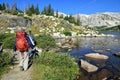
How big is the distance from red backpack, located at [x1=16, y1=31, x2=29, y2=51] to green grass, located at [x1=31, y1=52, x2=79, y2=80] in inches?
76.6

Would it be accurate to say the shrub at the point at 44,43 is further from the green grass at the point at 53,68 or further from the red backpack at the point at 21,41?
the red backpack at the point at 21,41

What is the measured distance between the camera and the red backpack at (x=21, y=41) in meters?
12.5

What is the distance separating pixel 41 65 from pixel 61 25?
8176 centimetres

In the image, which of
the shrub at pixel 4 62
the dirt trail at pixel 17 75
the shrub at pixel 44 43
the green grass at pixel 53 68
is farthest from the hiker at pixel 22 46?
the shrub at pixel 44 43

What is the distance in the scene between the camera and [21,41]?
41.3ft

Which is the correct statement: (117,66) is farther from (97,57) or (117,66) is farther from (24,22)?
(24,22)

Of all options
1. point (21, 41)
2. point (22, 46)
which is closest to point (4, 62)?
point (22, 46)

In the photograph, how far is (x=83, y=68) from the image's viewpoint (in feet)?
64.3

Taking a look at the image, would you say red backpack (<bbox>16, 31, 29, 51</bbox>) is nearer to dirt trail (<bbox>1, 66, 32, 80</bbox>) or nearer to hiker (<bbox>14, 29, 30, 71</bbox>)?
hiker (<bbox>14, 29, 30, 71</bbox>)

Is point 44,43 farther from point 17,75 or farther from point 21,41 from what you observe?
point 17,75

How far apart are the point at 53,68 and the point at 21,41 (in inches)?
141

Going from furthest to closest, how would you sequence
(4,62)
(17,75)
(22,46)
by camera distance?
(4,62), (22,46), (17,75)

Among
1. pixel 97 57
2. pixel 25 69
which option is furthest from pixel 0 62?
pixel 97 57

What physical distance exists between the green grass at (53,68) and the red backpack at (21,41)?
195 centimetres
